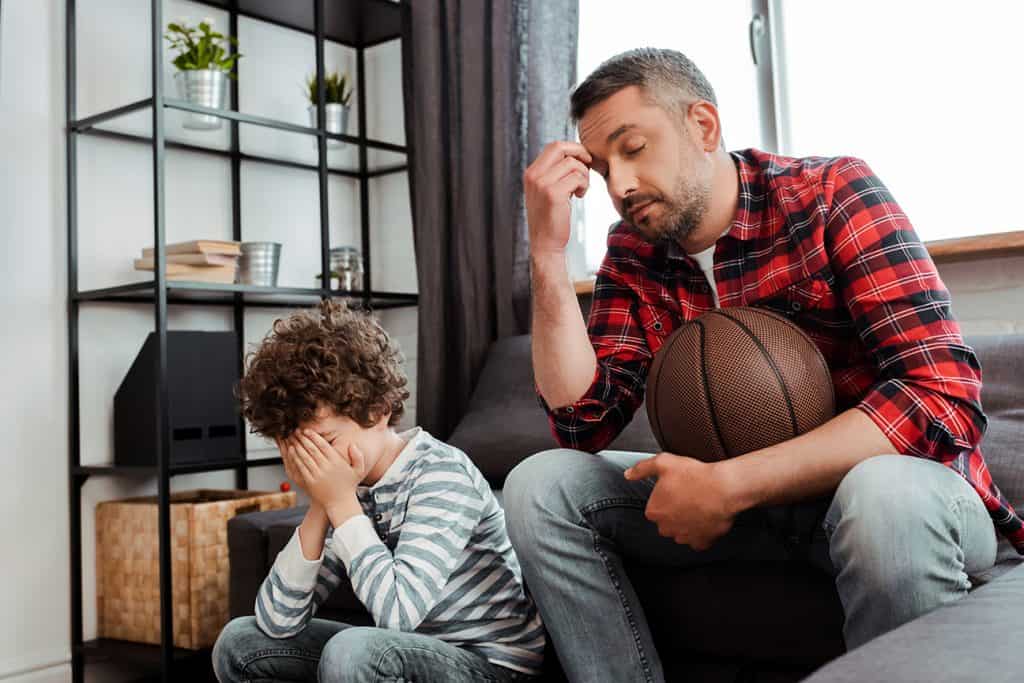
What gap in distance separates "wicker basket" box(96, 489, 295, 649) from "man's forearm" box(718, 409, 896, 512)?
165cm

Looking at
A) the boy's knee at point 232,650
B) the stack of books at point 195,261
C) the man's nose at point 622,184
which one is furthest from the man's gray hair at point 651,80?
the stack of books at point 195,261

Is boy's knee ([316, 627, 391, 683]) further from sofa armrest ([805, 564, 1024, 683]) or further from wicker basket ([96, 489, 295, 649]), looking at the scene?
wicker basket ([96, 489, 295, 649])

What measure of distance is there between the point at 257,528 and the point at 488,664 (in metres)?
0.87

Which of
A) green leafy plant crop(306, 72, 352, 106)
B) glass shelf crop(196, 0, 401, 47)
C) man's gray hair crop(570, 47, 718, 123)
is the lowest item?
man's gray hair crop(570, 47, 718, 123)

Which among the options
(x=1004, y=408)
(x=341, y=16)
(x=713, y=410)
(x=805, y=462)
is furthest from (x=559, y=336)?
(x=341, y=16)

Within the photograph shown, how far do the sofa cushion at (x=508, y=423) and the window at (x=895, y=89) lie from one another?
885mm

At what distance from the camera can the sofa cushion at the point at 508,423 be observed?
→ 2.27 meters

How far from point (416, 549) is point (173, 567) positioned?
1.30 meters

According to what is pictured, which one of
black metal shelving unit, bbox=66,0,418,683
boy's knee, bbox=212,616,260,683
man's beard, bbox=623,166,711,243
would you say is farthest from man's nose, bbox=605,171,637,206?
black metal shelving unit, bbox=66,0,418,683

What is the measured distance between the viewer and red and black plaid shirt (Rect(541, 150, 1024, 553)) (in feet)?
4.44

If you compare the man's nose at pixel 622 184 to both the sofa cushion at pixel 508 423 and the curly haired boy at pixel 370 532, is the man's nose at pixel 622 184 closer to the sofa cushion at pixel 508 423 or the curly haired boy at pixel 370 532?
the curly haired boy at pixel 370 532

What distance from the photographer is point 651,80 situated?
5.20 ft

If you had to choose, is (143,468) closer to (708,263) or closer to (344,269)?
(344,269)

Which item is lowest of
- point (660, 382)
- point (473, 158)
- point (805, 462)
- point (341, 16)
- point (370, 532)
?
point (370, 532)
